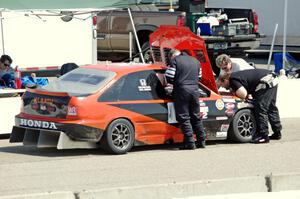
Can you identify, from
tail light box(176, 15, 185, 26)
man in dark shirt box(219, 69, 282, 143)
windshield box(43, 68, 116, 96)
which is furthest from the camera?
tail light box(176, 15, 185, 26)

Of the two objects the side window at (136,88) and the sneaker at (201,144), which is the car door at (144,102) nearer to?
the side window at (136,88)

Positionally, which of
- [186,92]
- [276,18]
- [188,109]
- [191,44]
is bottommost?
[188,109]

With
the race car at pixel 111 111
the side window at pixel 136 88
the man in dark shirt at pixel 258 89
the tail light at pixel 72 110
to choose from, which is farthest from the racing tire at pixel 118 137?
the man in dark shirt at pixel 258 89

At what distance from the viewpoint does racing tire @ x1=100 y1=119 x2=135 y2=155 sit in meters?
11.8

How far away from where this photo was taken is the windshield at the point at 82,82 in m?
11.9

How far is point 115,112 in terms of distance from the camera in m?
11.8

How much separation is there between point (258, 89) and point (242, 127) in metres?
0.68

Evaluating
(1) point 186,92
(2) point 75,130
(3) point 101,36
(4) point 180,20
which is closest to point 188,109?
(1) point 186,92

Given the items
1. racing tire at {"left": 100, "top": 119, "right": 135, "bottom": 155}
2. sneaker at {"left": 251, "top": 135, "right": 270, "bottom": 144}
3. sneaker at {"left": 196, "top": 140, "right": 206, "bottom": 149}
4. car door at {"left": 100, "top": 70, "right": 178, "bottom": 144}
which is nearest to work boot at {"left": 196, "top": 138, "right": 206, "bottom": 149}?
sneaker at {"left": 196, "top": 140, "right": 206, "bottom": 149}

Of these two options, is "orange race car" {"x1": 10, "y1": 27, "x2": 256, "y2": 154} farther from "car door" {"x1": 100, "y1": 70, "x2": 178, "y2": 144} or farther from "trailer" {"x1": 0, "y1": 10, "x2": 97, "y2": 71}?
"trailer" {"x1": 0, "y1": 10, "x2": 97, "y2": 71}

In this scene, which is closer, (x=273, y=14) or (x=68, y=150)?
(x=68, y=150)

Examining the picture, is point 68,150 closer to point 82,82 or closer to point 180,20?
point 82,82

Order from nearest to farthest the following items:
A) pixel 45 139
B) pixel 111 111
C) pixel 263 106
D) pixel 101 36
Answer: pixel 111 111 → pixel 45 139 → pixel 263 106 → pixel 101 36

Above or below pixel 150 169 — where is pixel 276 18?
above
